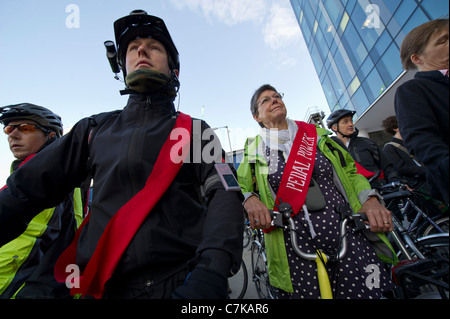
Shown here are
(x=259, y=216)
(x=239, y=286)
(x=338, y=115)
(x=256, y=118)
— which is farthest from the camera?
→ (x=338, y=115)

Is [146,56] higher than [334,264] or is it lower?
higher

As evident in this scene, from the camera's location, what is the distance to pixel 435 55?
55 centimetres

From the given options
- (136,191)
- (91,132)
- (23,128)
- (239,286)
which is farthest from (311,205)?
(23,128)

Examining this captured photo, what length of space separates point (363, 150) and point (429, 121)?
152 inches

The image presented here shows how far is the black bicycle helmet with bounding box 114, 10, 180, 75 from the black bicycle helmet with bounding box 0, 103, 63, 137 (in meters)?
1.70

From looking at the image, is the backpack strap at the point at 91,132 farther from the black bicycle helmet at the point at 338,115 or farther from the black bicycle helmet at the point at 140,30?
the black bicycle helmet at the point at 338,115

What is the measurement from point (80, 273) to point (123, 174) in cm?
58

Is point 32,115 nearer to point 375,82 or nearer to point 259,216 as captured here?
point 259,216

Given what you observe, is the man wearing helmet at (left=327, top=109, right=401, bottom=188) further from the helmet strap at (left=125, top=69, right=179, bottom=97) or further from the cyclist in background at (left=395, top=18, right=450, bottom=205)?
the helmet strap at (left=125, top=69, right=179, bottom=97)

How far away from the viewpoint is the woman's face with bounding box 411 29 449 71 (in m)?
0.50

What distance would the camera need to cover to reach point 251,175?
2.08 m

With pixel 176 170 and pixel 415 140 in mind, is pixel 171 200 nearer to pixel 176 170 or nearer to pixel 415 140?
pixel 176 170

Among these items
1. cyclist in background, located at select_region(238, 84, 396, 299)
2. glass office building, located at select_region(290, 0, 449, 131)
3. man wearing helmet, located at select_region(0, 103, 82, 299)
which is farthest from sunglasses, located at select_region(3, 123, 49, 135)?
glass office building, located at select_region(290, 0, 449, 131)
